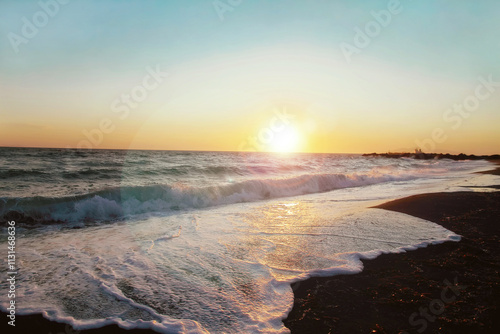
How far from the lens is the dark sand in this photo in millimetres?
3158

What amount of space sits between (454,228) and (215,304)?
23.1 feet

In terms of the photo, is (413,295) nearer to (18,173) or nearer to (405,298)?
(405,298)

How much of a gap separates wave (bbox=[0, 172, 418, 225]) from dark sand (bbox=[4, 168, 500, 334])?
7.67 meters

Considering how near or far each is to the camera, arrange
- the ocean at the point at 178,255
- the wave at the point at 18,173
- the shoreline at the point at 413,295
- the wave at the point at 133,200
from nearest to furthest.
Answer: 1. the shoreline at the point at 413,295
2. the ocean at the point at 178,255
3. the wave at the point at 133,200
4. the wave at the point at 18,173

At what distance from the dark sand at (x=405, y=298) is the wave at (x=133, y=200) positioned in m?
7.67

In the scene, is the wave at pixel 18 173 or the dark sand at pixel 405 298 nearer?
the dark sand at pixel 405 298

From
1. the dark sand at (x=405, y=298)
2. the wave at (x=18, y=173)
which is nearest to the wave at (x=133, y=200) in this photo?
the dark sand at (x=405, y=298)

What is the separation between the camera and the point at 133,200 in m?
12.0

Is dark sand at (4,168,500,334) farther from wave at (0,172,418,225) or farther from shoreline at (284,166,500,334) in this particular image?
wave at (0,172,418,225)

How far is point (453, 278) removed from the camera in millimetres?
4230

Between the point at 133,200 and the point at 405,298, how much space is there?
1130 centimetres

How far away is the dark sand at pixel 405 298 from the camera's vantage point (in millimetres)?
3158

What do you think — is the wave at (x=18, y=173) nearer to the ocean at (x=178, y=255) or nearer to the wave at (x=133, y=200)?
the wave at (x=133, y=200)

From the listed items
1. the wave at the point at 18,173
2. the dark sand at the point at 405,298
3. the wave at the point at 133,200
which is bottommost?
the dark sand at the point at 405,298
